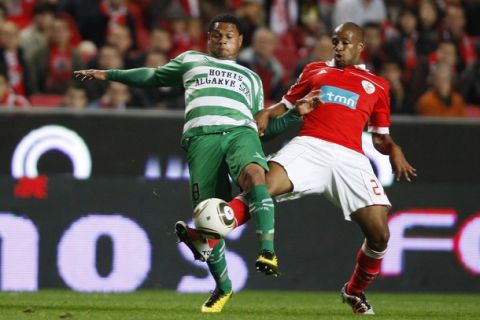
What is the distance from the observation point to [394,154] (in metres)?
9.91

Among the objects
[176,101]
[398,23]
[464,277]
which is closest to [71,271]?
[176,101]

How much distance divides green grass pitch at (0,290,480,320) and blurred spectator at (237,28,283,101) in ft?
9.94

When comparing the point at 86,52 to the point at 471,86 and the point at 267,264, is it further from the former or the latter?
the point at 267,264

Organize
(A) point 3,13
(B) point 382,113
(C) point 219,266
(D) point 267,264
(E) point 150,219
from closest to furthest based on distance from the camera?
1. (D) point 267,264
2. (C) point 219,266
3. (B) point 382,113
4. (E) point 150,219
5. (A) point 3,13

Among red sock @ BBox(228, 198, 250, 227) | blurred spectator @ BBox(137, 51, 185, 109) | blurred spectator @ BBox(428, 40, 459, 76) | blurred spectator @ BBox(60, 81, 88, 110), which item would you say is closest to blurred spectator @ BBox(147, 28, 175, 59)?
blurred spectator @ BBox(137, 51, 185, 109)

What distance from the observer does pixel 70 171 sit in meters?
13.0

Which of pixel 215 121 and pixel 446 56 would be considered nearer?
pixel 215 121

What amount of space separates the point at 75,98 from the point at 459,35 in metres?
5.49

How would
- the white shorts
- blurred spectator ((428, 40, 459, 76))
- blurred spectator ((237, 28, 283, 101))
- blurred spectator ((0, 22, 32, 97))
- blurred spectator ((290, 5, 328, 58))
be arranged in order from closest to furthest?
the white shorts < blurred spectator ((0, 22, 32, 97)) < blurred spectator ((237, 28, 283, 101)) < blurred spectator ((428, 40, 459, 76)) < blurred spectator ((290, 5, 328, 58))

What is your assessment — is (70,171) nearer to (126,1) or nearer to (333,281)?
(333,281)

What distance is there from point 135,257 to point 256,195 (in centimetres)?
364

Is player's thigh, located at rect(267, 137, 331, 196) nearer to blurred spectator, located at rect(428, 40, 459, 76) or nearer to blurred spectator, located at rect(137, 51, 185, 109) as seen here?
blurred spectator, located at rect(137, 51, 185, 109)

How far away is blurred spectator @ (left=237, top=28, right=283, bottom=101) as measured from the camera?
49.2 feet

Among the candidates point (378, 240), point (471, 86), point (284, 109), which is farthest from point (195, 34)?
point (378, 240)
